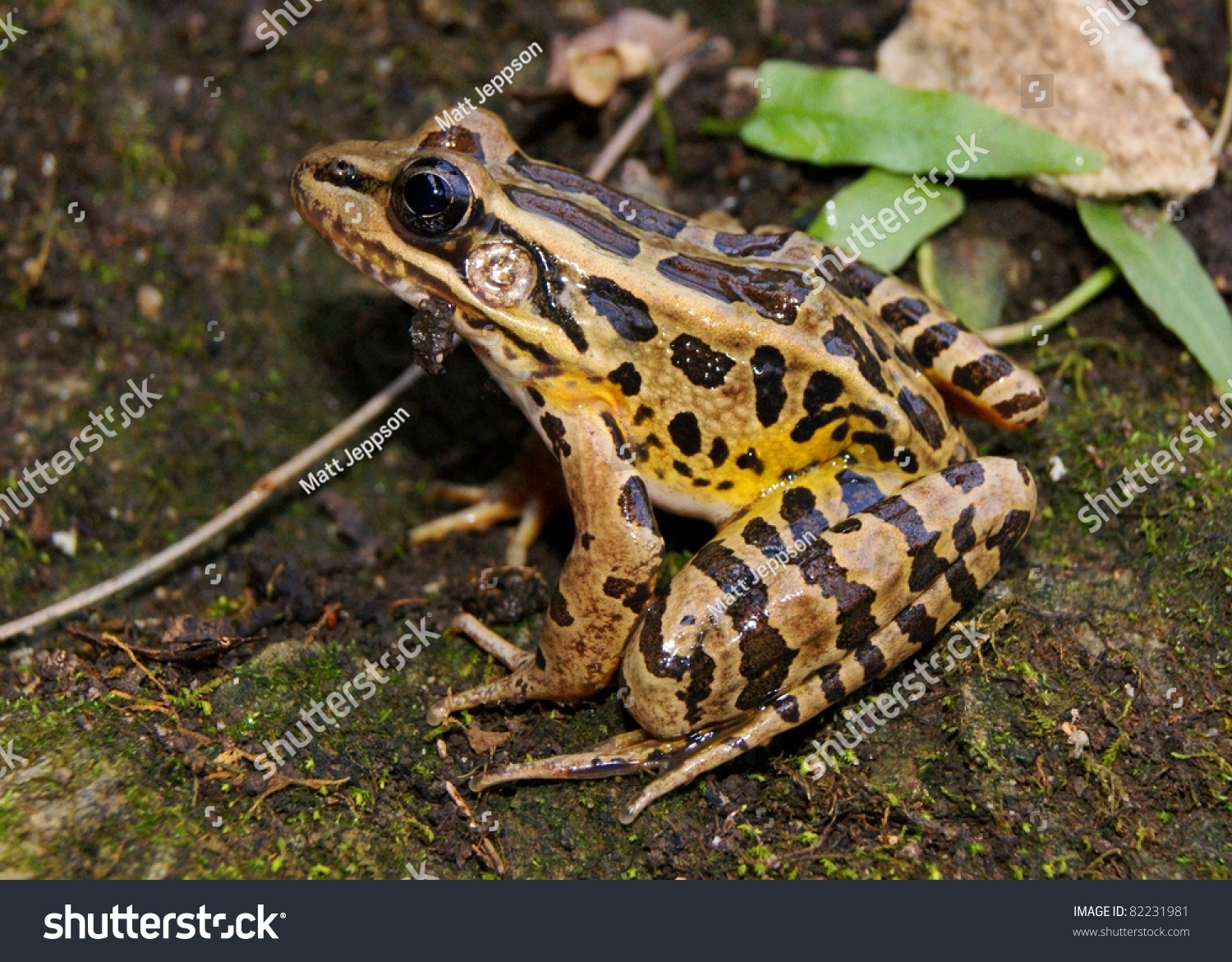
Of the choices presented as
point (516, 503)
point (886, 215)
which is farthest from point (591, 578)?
point (886, 215)

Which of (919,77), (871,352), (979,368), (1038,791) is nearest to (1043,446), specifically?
(979,368)

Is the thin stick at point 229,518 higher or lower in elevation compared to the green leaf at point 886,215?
lower

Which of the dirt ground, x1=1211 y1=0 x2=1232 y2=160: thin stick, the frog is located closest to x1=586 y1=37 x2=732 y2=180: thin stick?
the dirt ground

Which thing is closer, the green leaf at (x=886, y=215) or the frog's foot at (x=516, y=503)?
the frog's foot at (x=516, y=503)

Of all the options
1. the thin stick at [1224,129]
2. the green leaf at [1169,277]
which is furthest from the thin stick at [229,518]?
the thin stick at [1224,129]

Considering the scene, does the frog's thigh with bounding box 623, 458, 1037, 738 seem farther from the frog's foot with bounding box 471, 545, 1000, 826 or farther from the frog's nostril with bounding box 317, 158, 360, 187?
the frog's nostril with bounding box 317, 158, 360, 187

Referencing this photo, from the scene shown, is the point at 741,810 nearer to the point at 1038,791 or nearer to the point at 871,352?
the point at 1038,791

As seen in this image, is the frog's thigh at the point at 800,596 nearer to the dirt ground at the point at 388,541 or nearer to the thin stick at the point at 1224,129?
the dirt ground at the point at 388,541
